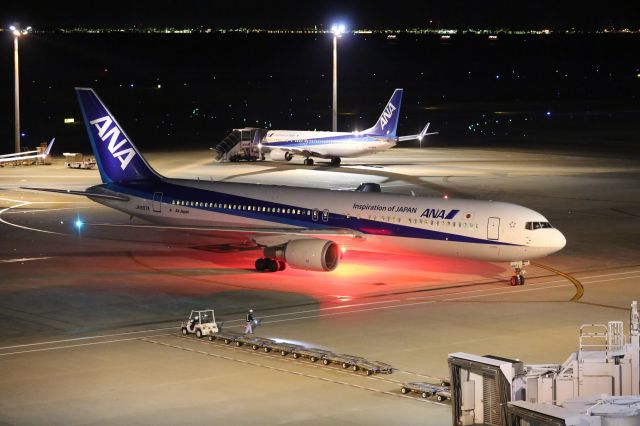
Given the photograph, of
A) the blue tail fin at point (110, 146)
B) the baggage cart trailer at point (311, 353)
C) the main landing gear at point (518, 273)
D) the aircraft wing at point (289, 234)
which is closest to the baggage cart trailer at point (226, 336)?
the baggage cart trailer at point (311, 353)

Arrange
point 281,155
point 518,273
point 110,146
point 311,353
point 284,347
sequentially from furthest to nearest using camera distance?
point 281,155 < point 110,146 < point 518,273 < point 284,347 < point 311,353

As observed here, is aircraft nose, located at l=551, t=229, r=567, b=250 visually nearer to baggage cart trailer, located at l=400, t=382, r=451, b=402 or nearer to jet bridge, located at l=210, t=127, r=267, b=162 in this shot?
baggage cart trailer, located at l=400, t=382, r=451, b=402

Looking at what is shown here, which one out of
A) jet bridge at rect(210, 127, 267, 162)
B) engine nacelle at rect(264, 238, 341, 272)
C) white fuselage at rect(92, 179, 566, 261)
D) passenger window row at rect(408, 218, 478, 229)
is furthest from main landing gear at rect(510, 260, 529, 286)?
jet bridge at rect(210, 127, 267, 162)

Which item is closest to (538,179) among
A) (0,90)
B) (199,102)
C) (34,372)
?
(34,372)

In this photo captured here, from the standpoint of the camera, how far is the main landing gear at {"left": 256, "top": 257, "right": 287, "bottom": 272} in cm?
4534

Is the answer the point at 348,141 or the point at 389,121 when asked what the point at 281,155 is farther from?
the point at 389,121

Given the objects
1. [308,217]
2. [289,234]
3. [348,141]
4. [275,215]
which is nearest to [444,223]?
[308,217]

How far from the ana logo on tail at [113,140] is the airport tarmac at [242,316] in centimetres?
424

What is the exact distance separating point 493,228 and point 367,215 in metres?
5.56

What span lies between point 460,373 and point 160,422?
7.53 metres

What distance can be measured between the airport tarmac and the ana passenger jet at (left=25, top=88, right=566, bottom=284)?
1314 mm

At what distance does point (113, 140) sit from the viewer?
51875 millimetres

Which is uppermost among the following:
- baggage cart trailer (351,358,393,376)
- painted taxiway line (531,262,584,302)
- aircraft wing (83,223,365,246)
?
aircraft wing (83,223,365,246)

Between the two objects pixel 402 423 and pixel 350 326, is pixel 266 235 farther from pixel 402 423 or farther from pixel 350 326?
pixel 402 423
